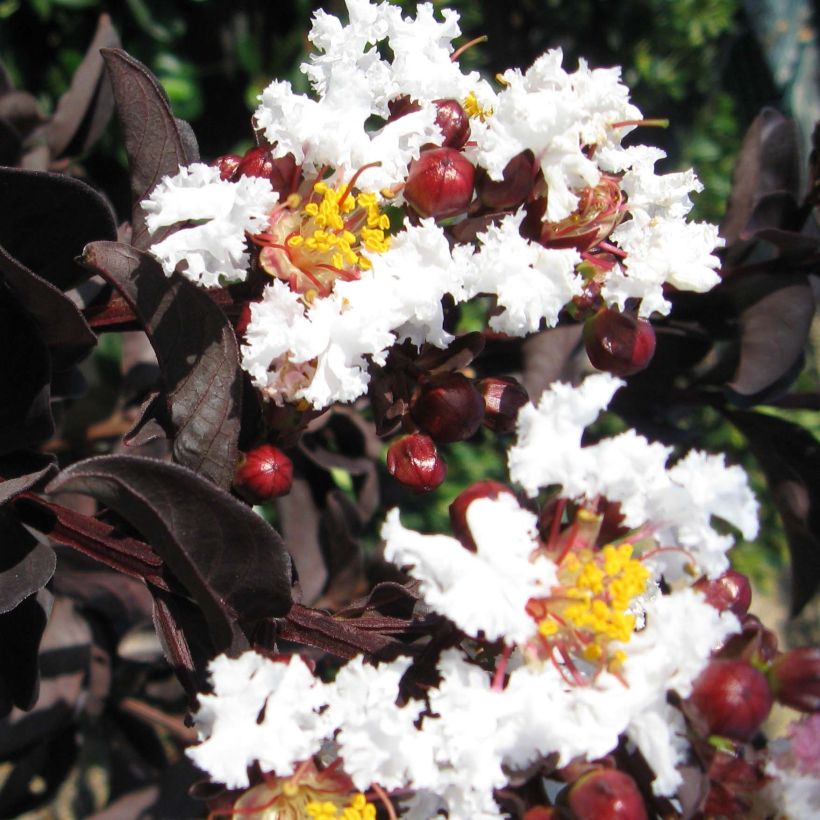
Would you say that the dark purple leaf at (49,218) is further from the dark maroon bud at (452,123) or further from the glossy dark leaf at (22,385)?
the dark maroon bud at (452,123)

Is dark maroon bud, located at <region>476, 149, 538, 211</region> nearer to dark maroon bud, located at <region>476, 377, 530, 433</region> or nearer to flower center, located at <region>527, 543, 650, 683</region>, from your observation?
dark maroon bud, located at <region>476, 377, 530, 433</region>

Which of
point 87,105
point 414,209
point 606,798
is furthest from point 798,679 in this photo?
point 87,105

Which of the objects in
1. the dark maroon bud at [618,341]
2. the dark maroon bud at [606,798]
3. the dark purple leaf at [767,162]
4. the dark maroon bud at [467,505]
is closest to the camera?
the dark maroon bud at [606,798]

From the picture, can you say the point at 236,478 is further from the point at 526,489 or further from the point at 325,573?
the point at 325,573

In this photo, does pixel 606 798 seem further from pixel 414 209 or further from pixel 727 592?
pixel 414 209

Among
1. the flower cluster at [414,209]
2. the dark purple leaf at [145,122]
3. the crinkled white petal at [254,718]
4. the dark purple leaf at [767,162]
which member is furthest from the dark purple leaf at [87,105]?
the crinkled white petal at [254,718]

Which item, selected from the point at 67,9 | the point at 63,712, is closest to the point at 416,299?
the point at 63,712
